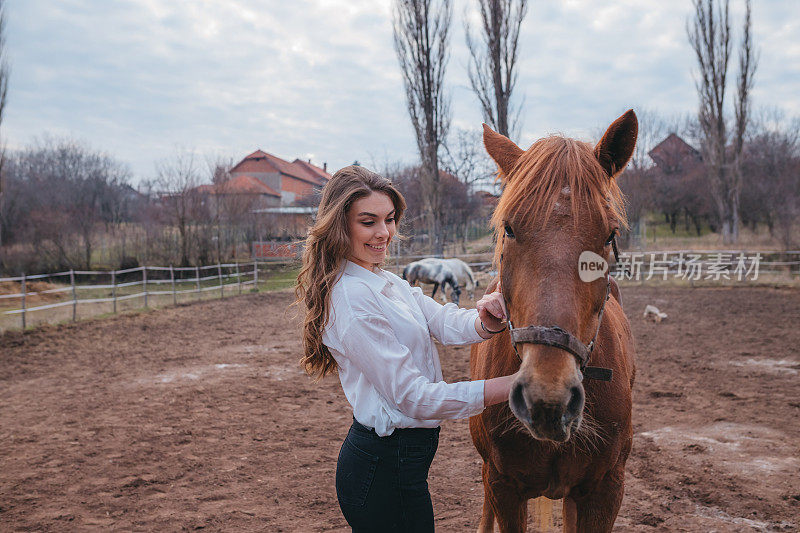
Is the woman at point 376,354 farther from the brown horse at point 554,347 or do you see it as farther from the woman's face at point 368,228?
the brown horse at point 554,347

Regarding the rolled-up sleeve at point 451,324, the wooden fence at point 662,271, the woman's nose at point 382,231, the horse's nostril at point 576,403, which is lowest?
the wooden fence at point 662,271

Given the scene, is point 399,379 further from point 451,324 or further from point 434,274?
point 434,274

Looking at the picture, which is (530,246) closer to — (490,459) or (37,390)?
(490,459)

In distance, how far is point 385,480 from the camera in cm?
136

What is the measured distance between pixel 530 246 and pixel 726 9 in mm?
23595

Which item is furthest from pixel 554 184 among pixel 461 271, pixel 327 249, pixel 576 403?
pixel 461 271

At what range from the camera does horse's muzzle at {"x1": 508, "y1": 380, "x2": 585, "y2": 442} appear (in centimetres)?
102

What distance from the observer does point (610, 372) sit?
149 cm

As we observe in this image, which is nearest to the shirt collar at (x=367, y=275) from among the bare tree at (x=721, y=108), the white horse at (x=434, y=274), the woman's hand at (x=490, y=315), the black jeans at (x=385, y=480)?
the woman's hand at (x=490, y=315)

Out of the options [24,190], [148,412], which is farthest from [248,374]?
[24,190]

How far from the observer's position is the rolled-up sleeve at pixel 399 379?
1.22m

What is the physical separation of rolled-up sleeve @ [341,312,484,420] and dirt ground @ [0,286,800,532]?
2.02 metres

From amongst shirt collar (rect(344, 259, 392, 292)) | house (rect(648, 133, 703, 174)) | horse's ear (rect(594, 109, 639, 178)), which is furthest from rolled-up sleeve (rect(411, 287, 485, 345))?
house (rect(648, 133, 703, 174))

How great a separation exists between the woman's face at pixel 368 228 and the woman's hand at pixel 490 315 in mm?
353
